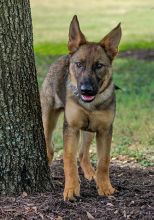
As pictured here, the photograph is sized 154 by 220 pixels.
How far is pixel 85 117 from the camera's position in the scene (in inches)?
288

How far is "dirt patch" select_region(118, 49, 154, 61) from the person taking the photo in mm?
24506

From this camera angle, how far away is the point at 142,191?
287 inches

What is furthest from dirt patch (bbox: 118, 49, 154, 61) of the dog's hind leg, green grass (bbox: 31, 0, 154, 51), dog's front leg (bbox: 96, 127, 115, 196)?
dog's front leg (bbox: 96, 127, 115, 196)

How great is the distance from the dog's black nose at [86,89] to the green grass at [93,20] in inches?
765

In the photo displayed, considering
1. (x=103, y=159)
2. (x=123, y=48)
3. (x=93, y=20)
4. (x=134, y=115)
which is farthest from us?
(x=93, y=20)

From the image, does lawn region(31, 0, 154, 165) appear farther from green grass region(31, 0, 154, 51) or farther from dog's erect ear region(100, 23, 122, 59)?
dog's erect ear region(100, 23, 122, 59)

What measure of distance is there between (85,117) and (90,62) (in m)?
0.61

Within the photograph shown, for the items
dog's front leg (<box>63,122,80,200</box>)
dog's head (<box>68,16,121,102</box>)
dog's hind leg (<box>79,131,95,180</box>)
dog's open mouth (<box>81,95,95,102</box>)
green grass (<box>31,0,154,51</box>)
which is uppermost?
dog's head (<box>68,16,121,102</box>)

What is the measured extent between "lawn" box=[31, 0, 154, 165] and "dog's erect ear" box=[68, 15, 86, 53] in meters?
2.86

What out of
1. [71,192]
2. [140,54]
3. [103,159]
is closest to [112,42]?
[103,159]

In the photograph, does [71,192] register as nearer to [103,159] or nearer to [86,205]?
[86,205]

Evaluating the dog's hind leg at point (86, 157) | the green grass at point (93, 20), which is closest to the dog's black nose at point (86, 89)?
the dog's hind leg at point (86, 157)

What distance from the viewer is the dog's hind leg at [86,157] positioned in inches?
339

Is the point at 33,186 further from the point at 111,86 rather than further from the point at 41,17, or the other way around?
the point at 41,17
